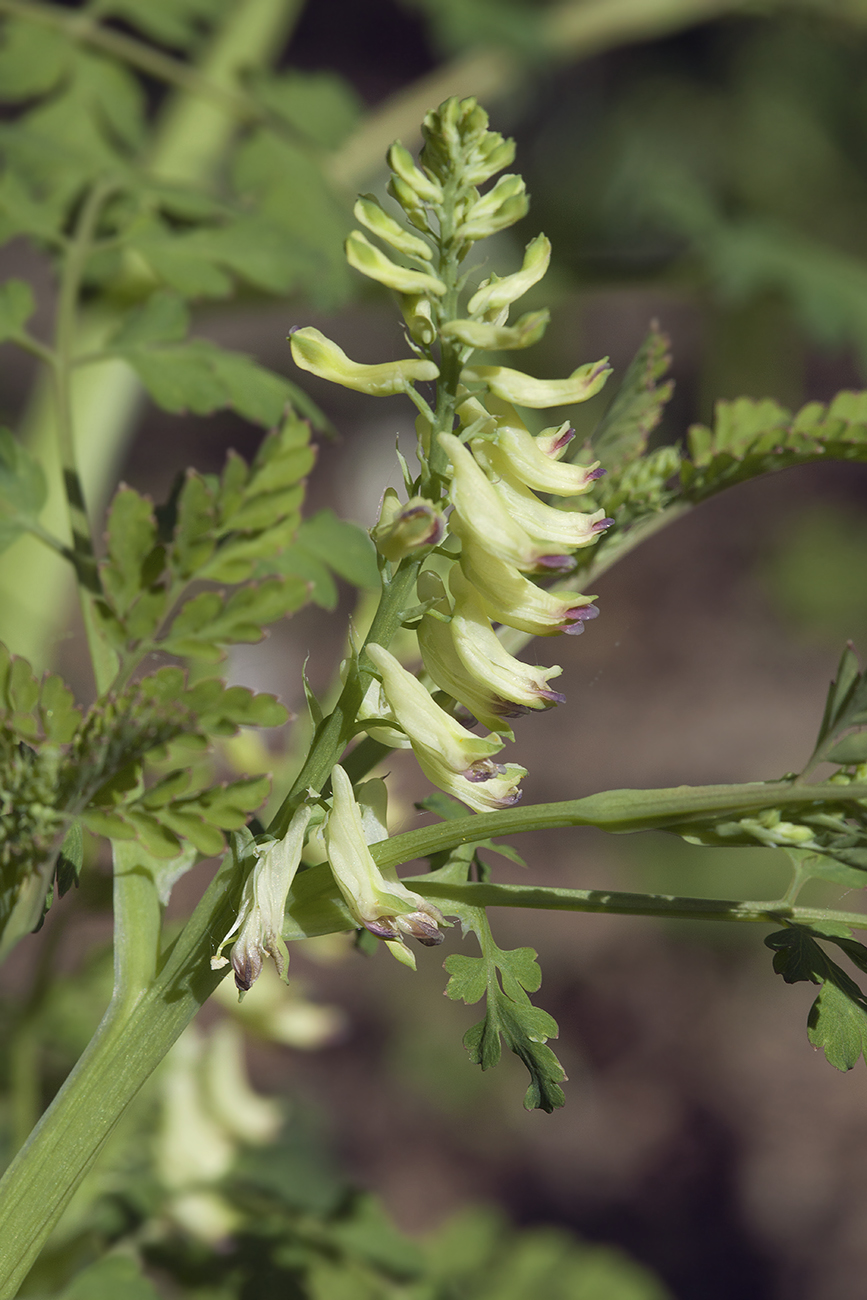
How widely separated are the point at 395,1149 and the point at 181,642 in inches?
149

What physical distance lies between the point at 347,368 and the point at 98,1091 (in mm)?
482

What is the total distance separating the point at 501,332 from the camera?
0.59m

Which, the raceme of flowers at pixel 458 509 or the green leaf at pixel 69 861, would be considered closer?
the raceme of flowers at pixel 458 509

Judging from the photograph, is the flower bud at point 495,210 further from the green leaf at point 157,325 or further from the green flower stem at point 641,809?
the green leaf at point 157,325

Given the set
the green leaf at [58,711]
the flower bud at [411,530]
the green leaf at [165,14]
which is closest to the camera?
the flower bud at [411,530]

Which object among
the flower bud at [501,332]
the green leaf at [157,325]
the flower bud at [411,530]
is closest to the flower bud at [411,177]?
the flower bud at [501,332]

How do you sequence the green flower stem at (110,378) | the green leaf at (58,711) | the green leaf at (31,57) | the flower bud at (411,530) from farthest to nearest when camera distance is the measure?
1. the green flower stem at (110,378)
2. the green leaf at (31,57)
3. the green leaf at (58,711)
4. the flower bud at (411,530)

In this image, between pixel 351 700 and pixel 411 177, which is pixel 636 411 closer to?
pixel 411 177

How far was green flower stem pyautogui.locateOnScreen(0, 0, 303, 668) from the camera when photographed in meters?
1.93

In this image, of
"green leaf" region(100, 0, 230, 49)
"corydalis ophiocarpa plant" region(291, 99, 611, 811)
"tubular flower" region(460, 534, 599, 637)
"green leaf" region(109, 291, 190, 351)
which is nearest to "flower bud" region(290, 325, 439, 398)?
"corydalis ophiocarpa plant" region(291, 99, 611, 811)

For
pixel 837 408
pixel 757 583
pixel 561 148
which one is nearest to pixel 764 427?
pixel 837 408

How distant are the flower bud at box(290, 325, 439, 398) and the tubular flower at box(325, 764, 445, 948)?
0.24 meters

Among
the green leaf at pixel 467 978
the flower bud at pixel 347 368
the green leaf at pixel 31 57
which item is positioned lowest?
the green leaf at pixel 467 978

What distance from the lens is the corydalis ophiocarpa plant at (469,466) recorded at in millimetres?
623
